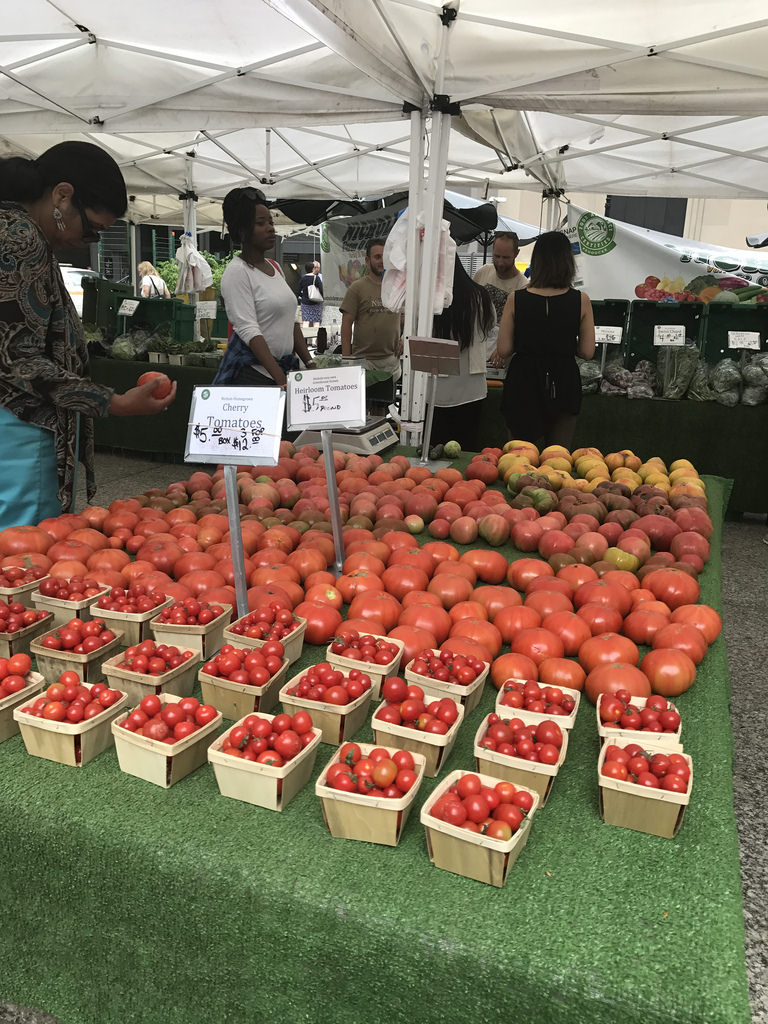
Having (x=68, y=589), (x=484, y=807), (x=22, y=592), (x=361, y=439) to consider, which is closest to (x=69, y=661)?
(x=68, y=589)

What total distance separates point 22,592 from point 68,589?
5.8 inches

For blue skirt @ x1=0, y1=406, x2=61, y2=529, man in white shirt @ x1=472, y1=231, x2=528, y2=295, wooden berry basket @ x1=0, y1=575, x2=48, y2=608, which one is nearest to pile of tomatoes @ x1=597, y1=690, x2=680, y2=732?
wooden berry basket @ x1=0, y1=575, x2=48, y2=608

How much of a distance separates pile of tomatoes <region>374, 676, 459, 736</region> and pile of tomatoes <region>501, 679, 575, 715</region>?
116 mm

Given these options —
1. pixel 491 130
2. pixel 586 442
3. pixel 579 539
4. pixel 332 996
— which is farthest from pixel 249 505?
pixel 491 130

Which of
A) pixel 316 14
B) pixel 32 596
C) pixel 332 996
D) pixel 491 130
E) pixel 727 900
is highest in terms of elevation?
pixel 491 130

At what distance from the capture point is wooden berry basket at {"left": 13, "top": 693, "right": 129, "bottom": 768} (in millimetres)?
1323

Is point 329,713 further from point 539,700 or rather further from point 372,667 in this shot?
point 539,700

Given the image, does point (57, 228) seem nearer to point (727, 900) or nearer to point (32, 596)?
point (32, 596)

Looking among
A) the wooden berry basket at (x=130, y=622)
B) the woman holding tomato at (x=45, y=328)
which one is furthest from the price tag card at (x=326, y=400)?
the wooden berry basket at (x=130, y=622)

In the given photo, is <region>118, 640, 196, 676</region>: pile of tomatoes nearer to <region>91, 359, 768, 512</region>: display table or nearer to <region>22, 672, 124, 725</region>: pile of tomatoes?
<region>22, 672, 124, 725</region>: pile of tomatoes

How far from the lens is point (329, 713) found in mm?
1418

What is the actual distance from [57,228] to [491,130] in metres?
4.92

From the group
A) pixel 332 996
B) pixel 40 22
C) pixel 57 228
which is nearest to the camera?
pixel 332 996

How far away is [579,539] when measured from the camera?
2451 mm
